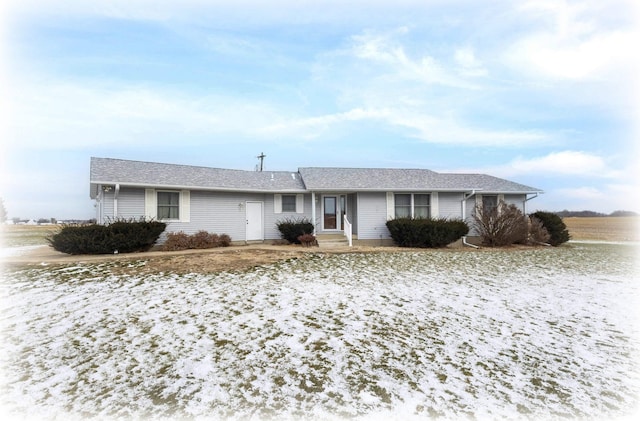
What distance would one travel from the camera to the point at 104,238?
39.9ft

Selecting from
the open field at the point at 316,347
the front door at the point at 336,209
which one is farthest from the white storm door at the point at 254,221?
the open field at the point at 316,347

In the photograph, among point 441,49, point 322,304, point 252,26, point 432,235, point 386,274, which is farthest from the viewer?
point 432,235

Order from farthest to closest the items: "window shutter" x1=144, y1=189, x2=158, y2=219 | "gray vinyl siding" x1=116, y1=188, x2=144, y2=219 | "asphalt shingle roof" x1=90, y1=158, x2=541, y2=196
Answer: "asphalt shingle roof" x1=90, y1=158, x2=541, y2=196 < "window shutter" x1=144, y1=189, x2=158, y2=219 < "gray vinyl siding" x1=116, y1=188, x2=144, y2=219

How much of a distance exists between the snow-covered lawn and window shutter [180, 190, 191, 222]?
7082mm

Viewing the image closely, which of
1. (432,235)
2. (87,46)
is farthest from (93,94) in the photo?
(432,235)

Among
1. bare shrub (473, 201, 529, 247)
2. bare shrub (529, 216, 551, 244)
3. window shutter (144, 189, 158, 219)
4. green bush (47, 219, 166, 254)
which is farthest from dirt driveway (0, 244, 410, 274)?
bare shrub (529, 216, 551, 244)

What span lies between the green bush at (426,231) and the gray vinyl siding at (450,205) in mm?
1302

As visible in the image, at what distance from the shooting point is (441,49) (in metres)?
11.8

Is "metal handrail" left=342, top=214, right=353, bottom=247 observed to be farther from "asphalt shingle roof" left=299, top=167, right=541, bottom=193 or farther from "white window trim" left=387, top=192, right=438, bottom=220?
"white window trim" left=387, top=192, right=438, bottom=220

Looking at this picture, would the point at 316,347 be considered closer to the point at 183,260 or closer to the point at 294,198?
the point at 183,260

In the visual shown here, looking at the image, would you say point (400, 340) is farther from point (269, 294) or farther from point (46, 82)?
point (46, 82)

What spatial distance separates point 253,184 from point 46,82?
30.0 ft

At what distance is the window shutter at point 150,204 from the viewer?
1418cm

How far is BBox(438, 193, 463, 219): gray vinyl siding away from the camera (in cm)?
1697
